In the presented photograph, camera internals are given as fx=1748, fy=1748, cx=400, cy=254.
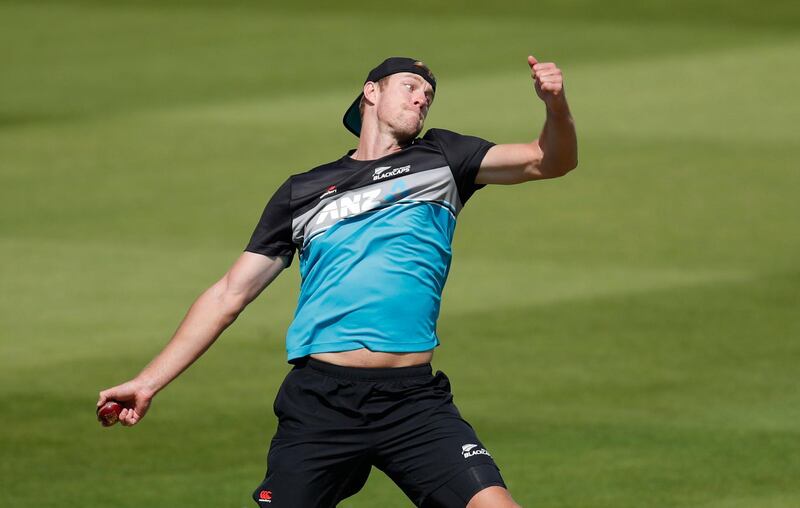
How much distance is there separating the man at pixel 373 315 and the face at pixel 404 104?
0.03 feet

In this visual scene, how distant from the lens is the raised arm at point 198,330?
7.62 m

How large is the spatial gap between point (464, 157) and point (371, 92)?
645 mm

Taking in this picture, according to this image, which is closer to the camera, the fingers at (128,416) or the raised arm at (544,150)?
the raised arm at (544,150)

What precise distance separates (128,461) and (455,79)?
59.5 ft

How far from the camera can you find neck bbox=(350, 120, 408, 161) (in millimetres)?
8125

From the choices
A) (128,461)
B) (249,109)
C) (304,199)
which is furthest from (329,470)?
(249,109)

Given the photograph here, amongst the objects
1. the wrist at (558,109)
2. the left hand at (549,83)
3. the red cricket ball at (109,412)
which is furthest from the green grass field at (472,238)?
the left hand at (549,83)

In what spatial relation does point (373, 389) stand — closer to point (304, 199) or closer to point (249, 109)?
point (304, 199)

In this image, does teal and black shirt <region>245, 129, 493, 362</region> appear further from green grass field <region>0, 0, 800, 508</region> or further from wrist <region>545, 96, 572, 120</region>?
green grass field <region>0, 0, 800, 508</region>

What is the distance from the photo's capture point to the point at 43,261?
1828 cm

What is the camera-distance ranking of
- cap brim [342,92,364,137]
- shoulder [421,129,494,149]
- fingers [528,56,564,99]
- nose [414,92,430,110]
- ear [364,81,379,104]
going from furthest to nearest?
cap brim [342,92,364,137], ear [364,81,379,104], nose [414,92,430,110], shoulder [421,129,494,149], fingers [528,56,564,99]

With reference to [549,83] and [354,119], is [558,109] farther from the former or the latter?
[354,119]

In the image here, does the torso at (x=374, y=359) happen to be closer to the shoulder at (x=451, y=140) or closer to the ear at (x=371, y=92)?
the shoulder at (x=451, y=140)

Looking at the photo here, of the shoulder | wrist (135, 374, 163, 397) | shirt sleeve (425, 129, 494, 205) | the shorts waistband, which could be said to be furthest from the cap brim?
wrist (135, 374, 163, 397)
